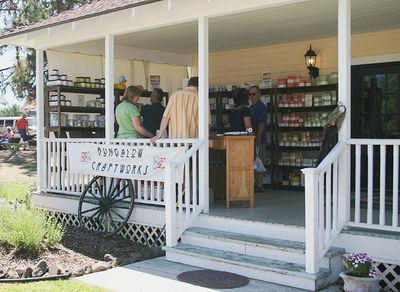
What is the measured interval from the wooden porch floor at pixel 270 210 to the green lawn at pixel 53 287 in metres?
1.96

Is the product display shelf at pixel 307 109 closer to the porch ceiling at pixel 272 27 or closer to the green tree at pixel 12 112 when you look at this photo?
the porch ceiling at pixel 272 27

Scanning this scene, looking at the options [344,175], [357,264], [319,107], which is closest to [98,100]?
[319,107]

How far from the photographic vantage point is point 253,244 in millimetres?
5832

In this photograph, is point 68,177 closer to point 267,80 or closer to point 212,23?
point 212,23

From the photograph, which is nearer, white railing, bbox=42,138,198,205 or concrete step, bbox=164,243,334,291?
concrete step, bbox=164,243,334,291

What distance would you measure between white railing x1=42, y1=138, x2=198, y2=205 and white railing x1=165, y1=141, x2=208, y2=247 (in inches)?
28.9

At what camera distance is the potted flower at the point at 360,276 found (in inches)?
186

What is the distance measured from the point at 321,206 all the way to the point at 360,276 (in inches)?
30.7

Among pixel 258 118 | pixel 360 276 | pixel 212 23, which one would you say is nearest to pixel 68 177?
pixel 258 118

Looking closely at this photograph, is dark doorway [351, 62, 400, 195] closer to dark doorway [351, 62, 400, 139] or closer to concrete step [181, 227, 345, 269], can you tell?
dark doorway [351, 62, 400, 139]

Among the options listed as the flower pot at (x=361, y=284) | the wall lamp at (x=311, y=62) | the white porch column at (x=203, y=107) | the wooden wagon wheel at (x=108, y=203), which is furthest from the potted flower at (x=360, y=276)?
the wall lamp at (x=311, y=62)

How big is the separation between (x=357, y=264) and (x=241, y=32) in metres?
5.12

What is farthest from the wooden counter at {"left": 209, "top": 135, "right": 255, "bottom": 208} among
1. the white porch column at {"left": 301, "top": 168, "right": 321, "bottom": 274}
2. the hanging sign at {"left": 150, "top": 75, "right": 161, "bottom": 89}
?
the hanging sign at {"left": 150, "top": 75, "right": 161, "bottom": 89}

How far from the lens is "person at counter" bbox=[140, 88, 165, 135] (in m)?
8.41
